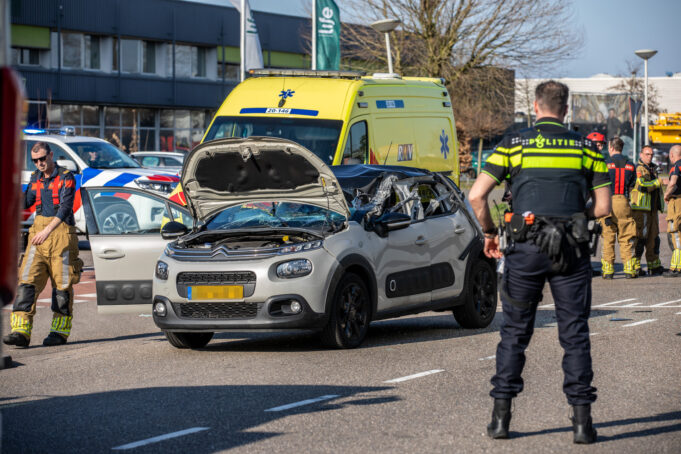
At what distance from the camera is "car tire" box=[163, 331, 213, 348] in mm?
9750

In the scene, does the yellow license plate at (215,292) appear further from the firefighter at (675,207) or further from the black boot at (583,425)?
the firefighter at (675,207)

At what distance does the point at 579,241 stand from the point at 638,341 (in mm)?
4333

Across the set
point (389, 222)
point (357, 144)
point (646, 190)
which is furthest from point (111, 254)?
point (646, 190)

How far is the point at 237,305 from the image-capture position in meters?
9.13

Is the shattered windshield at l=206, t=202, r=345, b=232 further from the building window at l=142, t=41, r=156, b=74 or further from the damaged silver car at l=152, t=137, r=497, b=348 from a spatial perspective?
the building window at l=142, t=41, r=156, b=74

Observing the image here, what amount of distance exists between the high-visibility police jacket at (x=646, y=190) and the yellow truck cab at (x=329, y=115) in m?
3.31

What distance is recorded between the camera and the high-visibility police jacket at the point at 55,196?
10.5 metres

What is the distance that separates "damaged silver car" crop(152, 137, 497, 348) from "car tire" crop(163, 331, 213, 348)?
12 millimetres

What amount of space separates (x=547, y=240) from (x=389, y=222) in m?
4.16

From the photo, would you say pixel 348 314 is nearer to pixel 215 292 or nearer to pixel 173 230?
pixel 215 292

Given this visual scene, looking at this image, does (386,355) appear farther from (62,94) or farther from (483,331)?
(62,94)

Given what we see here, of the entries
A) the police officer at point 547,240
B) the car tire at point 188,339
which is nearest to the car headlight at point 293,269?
the car tire at point 188,339

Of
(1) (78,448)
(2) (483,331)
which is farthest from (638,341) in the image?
(1) (78,448)

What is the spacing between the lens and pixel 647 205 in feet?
54.3
